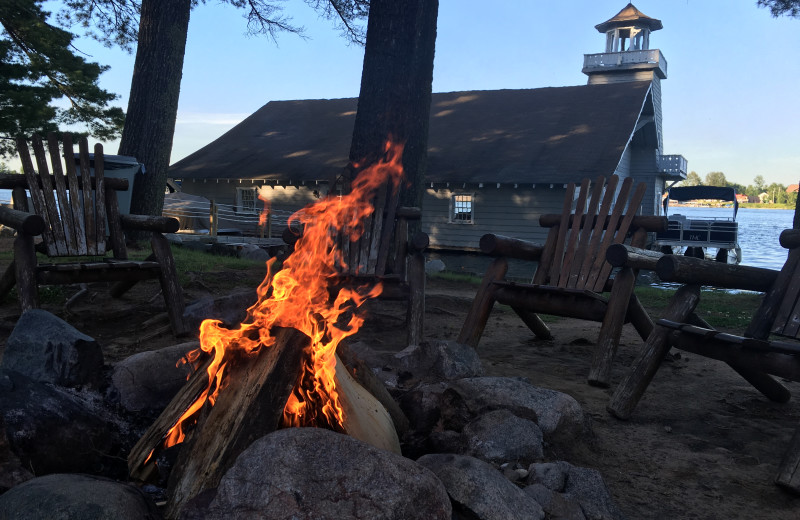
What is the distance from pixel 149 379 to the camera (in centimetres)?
313

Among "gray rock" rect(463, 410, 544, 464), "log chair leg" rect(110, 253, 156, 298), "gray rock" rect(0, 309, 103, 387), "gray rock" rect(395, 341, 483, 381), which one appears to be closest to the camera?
"gray rock" rect(463, 410, 544, 464)

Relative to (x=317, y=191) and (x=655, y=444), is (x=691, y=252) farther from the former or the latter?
(x=655, y=444)

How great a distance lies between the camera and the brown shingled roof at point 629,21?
25.0 m

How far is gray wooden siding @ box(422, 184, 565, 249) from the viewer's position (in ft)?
58.4

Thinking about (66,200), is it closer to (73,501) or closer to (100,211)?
(100,211)

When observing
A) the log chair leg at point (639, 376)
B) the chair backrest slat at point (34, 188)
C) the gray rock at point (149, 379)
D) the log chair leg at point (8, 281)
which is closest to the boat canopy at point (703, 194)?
the log chair leg at point (639, 376)

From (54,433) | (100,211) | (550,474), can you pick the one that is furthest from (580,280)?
(100,211)

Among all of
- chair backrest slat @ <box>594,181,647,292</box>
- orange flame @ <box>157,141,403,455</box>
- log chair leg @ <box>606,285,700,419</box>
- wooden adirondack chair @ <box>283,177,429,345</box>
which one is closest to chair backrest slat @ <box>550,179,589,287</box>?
chair backrest slat @ <box>594,181,647,292</box>

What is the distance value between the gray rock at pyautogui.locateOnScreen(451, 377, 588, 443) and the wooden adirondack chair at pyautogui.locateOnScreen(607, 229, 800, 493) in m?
0.60

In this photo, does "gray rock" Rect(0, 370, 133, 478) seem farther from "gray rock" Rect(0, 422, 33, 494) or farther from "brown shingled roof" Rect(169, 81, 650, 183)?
"brown shingled roof" Rect(169, 81, 650, 183)

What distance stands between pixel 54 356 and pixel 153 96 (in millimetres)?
7433

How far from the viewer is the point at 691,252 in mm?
21531

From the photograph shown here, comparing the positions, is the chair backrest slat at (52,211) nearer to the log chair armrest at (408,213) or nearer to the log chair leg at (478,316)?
the log chair armrest at (408,213)

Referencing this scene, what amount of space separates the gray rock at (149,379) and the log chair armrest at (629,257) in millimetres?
2853
